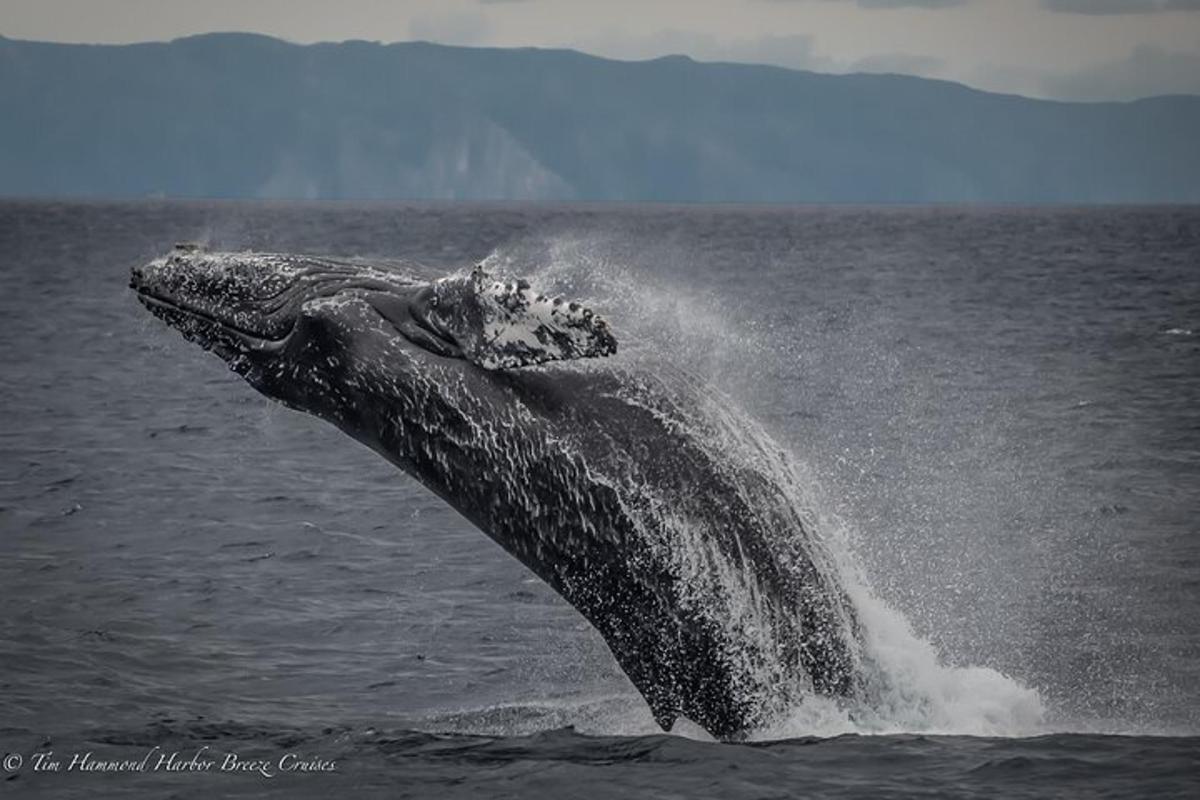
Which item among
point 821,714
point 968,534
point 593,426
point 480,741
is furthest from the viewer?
point 968,534

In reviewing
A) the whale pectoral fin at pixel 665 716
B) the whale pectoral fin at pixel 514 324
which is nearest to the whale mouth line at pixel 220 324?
the whale pectoral fin at pixel 514 324

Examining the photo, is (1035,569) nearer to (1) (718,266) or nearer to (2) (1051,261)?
(1) (718,266)

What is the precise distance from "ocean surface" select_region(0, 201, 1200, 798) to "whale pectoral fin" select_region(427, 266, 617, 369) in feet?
2.20

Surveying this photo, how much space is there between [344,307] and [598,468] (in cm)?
140

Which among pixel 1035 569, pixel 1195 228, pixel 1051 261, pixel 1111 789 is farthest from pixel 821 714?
pixel 1195 228

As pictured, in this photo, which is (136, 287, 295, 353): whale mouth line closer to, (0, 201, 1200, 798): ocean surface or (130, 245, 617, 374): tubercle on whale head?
(130, 245, 617, 374): tubercle on whale head

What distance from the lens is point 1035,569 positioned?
14375 millimetres

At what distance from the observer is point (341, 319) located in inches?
308

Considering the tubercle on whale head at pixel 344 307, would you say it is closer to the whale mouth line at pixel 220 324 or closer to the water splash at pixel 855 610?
the whale mouth line at pixel 220 324

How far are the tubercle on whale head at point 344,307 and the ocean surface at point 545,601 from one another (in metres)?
0.59

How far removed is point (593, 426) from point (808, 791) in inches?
78.3

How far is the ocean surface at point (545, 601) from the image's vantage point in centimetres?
848

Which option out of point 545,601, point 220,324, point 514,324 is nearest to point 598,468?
point 514,324

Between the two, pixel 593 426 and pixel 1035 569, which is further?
pixel 1035 569
